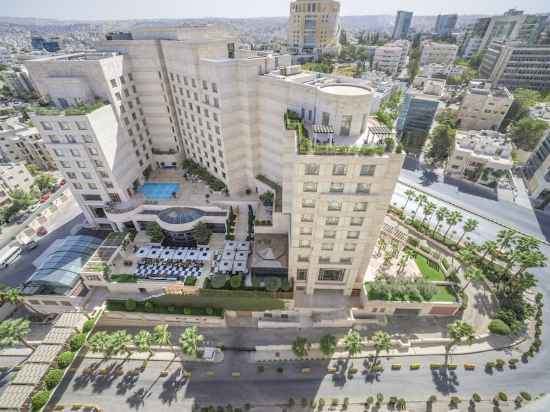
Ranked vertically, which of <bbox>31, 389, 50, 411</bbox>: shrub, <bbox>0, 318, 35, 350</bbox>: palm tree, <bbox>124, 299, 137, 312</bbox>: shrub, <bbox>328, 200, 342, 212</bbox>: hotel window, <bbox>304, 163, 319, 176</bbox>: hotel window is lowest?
<bbox>31, 389, 50, 411</bbox>: shrub

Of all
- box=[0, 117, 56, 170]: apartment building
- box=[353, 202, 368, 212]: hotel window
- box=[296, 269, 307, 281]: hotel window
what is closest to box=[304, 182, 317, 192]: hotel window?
box=[353, 202, 368, 212]: hotel window

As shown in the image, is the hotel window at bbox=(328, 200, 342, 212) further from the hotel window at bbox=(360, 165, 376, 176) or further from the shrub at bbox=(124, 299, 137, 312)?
the shrub at bbox=(124, 299, 137, 312)

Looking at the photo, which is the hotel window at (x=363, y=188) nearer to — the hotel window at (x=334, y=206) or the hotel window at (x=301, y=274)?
the hotel window at (x=334, y=206)

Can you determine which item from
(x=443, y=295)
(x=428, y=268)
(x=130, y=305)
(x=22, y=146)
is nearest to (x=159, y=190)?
(x=130, y=305)

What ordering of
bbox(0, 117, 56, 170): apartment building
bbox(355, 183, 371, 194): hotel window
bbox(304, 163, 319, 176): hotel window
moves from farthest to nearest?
bbox(0, 117, 56, 170): apartment building
bbox(355, 183, 371, 194): hotel window
bbox(304, 163, 319, 176): hotel window

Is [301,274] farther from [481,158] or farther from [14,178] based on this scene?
[14,178]

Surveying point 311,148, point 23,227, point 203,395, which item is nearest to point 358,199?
point 311,148

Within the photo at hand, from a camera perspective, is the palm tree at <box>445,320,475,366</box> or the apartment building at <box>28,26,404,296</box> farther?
the palm tree at <box>445,320,475,366</box>
